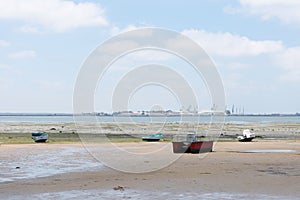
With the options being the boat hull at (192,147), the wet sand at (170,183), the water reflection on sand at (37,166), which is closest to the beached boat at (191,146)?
the boat hull at (192,147)

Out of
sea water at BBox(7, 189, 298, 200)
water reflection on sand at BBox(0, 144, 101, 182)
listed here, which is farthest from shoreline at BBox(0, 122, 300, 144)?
sea water at BBox(7, 189, 298, 200)

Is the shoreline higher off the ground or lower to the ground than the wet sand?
higher

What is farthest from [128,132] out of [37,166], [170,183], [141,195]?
[141,195]

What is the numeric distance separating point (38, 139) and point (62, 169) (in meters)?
26.4

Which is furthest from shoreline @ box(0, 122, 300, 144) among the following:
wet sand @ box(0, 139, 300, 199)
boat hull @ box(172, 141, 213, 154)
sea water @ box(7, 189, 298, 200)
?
sea water @ box(7, 189, 298, 200)

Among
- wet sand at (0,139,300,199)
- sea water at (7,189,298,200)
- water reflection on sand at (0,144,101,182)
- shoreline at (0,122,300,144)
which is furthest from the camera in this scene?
shoreline at (0,122,300,144)

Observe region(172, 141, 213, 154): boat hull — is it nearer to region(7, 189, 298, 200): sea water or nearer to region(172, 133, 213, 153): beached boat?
region(172, 133, 213, 153): beached boat

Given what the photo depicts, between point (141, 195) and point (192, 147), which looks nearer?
point (141, 195)

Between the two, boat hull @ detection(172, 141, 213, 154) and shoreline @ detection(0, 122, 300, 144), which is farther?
shoreline @ detection(0, 122, 300, 144)

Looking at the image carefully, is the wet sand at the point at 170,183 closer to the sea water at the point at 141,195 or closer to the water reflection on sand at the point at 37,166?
the sea water at the point at 141,195

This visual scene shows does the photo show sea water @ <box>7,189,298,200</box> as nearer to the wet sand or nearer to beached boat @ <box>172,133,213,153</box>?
the wet sand

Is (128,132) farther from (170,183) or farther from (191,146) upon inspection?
(170,183)

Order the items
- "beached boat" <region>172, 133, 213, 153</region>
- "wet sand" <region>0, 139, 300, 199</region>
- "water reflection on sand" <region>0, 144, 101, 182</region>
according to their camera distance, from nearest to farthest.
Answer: "wet sand" <region>0, 139, 300, 199</region> → "water reflection on sand" <region>0, 144, 101, 182</region> → "beached boat" <region>172, 133, 213, 153</region>

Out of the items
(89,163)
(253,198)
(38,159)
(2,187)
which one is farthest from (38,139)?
(253,198)
